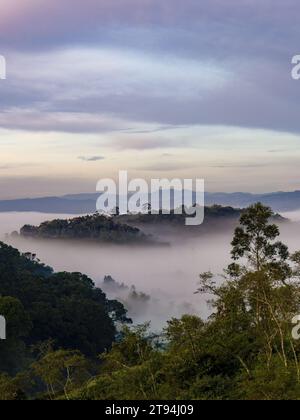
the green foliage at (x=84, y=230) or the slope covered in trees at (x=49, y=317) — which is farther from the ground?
the green foliage at (x=84, y=230)

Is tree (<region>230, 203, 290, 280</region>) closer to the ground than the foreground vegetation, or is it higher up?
higher up

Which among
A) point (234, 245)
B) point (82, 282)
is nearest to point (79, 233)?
point (82, 282)

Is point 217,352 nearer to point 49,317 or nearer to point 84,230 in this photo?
point 49,317

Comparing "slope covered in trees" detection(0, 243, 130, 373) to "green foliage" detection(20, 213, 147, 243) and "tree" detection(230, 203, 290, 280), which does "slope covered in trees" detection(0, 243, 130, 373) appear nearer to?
"tree" detection(230, 203, 290, 280)

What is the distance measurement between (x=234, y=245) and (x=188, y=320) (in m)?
14.4

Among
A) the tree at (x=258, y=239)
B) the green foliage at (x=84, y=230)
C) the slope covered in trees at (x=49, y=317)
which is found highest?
the green foliage at (x=84, y=230)

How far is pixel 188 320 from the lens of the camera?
25922mm

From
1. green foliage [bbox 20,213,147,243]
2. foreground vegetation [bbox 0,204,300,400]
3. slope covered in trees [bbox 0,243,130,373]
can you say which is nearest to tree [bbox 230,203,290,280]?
foreground vegetation [bbox 0,204,300,400]

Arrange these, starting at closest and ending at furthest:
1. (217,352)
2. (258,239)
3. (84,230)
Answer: (217,352), (258,239), (84,230)

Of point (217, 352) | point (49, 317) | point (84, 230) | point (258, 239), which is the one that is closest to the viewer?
point (217, 352)

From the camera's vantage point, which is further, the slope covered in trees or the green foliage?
the green foliage

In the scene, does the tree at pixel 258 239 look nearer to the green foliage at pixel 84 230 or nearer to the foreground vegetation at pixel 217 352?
the foreground vegetation at pixel 217 352

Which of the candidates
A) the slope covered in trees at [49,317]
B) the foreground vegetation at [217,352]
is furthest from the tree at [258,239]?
the slope covered in trees at [49,317]

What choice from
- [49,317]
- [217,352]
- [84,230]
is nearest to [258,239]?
[217,352]
